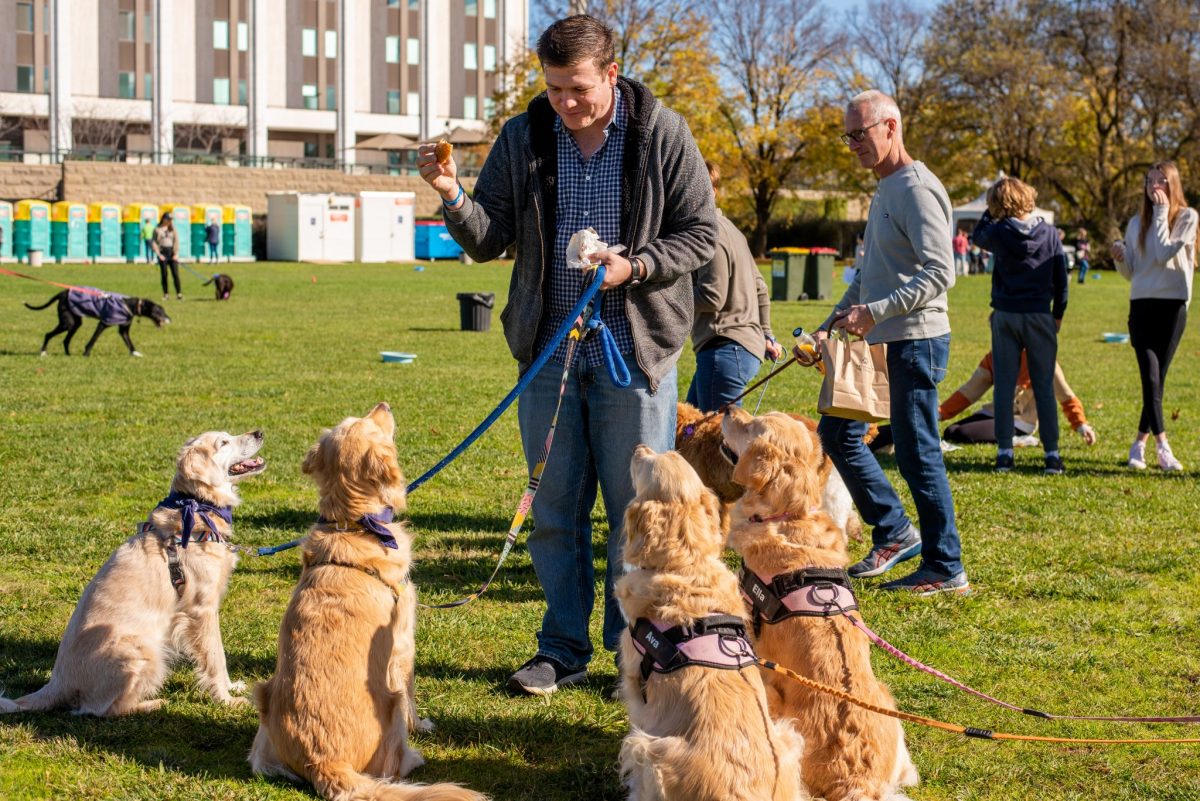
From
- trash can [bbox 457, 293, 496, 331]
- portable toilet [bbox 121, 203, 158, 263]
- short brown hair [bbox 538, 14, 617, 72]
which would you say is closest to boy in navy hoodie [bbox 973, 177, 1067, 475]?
short brown hair [bbox 538, 14, 617, 72]

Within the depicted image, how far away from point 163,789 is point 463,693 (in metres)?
1.32

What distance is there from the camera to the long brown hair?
9211 mm

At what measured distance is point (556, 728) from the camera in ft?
15.1

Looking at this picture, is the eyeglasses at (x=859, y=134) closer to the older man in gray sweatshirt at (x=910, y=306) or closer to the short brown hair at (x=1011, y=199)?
the older man in gray sweatshirt at (x=910, y=306)

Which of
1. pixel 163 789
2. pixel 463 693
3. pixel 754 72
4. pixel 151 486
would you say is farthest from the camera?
pixel 754 72

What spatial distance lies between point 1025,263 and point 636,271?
5.98 meters

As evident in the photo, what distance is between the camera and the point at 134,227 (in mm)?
43250

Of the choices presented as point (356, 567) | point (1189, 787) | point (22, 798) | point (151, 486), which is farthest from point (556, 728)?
point (151, 486)

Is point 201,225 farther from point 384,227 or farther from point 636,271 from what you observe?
point 636,271

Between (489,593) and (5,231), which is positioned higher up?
(5,231)

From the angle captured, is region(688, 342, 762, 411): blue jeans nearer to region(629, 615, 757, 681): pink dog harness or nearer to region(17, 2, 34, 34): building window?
region(629, 615, 757, 681): pink dog harness

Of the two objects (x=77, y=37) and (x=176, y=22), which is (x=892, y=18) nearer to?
(x=176, y=22)

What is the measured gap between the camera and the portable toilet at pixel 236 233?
151 ft

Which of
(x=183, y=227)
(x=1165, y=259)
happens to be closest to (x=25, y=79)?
(x=183, y=227)
